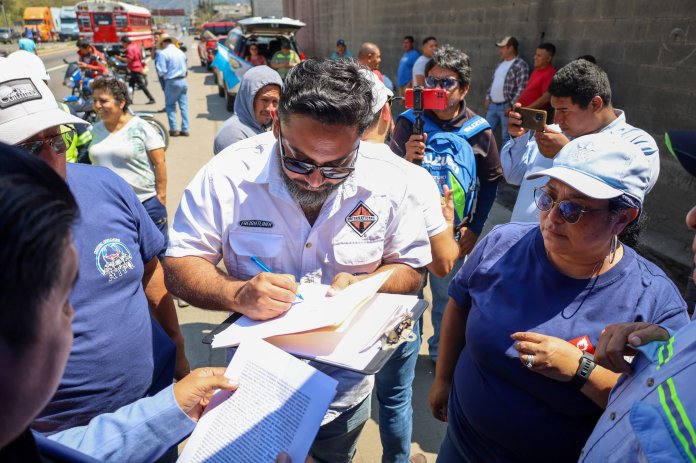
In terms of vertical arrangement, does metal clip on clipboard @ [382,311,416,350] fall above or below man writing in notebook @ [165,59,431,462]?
below

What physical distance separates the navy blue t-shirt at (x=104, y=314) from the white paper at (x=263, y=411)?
55 cm

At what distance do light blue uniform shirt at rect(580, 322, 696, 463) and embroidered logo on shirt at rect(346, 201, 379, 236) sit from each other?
0.90 metres

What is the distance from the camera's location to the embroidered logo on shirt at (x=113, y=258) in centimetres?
162

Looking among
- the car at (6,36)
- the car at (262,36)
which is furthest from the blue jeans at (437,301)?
the car at (6,36)

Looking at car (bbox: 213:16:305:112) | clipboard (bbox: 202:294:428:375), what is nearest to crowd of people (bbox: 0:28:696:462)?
clipboard (bbox: 202:294:428:375)

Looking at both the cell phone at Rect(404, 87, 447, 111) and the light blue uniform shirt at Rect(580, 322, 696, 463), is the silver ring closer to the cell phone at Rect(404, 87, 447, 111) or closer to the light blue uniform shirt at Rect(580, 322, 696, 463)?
the light blue uniform shirt at Rect(580, 322, 696, 463)

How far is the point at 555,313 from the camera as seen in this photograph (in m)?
1.55

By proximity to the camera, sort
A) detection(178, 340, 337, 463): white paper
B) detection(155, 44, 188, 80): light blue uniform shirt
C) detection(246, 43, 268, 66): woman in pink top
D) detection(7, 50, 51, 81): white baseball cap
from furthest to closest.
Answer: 1. detection(246, 43, 268, 66): woman in pink top
2. detection(155, 44, 188, 80): light blue uniform shirt
3. detection(7, 50, 51, 81): white baseball cap
4. detection(178, 340, 337, 463): white paper

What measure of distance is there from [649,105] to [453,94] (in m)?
2.87

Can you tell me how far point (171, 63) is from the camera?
8.77m

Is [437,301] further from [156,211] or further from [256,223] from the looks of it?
[156,211]

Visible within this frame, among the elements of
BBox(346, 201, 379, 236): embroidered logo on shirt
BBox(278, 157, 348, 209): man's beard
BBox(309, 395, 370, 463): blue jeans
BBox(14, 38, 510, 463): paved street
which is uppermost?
BBox(278, 157, 348, 209): man's beard

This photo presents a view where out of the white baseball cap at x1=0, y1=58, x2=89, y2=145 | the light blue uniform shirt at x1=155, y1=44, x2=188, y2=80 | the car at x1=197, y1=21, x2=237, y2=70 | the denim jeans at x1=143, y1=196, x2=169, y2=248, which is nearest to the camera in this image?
the white baseball cap at x1=0, y1=58, x2=89, y2=145

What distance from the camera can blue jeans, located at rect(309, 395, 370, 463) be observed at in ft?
5.80
